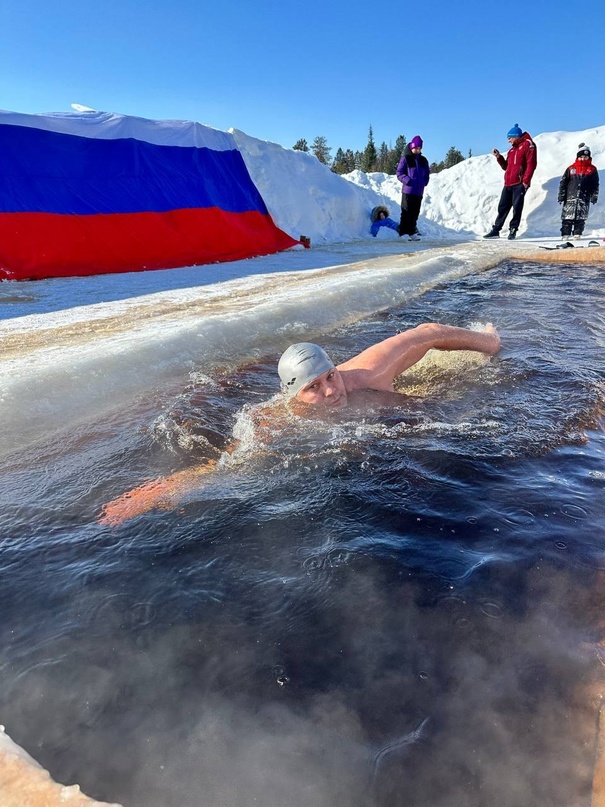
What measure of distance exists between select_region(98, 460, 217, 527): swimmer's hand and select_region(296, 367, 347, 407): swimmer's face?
2.79ft

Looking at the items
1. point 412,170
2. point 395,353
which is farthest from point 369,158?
point 395,353

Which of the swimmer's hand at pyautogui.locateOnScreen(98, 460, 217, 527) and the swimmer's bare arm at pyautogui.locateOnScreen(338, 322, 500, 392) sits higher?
the swimmer's bare arm at pyautogui.locateOnScreen(338, 322, 500, 392)

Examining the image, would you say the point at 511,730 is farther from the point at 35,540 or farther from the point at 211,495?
the point at 35,540

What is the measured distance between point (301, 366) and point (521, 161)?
10.9 m

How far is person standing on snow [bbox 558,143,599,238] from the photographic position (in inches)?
473

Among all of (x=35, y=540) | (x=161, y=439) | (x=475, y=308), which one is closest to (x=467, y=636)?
(x=35, y=540)

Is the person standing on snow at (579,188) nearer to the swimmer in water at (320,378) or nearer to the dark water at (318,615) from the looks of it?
the swimmer in water at (320,378)

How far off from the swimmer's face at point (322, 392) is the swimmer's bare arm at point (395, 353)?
0.18m

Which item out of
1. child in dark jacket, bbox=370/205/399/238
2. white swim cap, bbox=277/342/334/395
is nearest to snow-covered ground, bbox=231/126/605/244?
child in dark jacket, bbox=370/205/399/238

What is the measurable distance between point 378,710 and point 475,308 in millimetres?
5336

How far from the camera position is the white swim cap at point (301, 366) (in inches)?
127

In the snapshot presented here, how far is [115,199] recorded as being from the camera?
345 inches

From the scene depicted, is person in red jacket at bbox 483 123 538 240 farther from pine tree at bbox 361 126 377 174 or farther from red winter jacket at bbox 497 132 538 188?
pine tree at bbox 361 126 377 174

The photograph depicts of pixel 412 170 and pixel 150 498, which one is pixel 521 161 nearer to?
pixel 412 170
